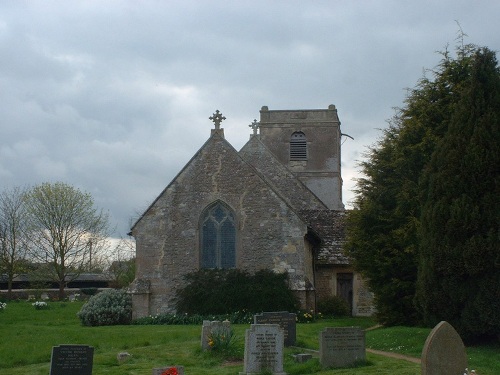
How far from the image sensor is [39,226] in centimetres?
5066

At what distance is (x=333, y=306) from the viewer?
32.6 m

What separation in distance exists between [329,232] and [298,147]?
575 inches

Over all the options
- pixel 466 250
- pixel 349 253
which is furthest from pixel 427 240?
pixel 349 253

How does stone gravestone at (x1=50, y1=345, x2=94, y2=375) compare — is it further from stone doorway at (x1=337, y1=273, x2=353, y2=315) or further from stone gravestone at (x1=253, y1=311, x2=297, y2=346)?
stone doorway at (x1=337, y1=273, x2=353, y2=315)

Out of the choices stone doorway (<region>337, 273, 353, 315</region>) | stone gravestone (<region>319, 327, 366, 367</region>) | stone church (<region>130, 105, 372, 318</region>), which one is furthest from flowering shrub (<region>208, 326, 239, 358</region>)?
stone doorway (<region>337, 273, 353, 315</region>)

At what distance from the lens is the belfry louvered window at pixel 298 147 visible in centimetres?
4888

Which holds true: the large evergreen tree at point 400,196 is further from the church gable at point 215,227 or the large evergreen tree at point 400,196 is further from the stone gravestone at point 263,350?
the stone gravestone at point 263,350

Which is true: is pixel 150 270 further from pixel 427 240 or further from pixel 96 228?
pixel 96 228

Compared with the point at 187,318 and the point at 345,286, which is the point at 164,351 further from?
the point at 345,286

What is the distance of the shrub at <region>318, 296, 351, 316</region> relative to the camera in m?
32.5

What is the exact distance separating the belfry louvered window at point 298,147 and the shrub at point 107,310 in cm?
2173

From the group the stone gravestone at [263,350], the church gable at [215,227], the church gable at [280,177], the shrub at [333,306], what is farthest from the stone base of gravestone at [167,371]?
the church gable at [280,177]

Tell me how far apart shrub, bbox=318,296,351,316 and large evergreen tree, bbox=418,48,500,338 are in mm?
14050

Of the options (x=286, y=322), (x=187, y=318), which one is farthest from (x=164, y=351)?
(x=187, y=318)
